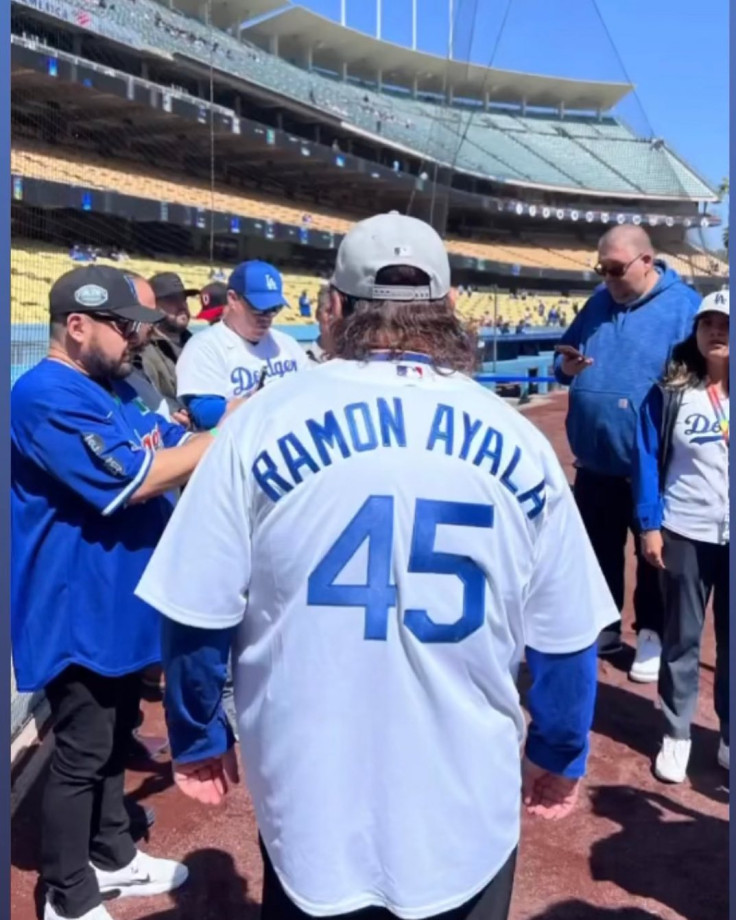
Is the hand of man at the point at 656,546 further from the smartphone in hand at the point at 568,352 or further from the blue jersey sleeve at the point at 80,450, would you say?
the blue jersey sleeve at the point at 80,450

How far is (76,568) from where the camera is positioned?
2330 mm

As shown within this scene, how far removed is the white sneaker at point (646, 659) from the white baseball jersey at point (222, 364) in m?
2.00

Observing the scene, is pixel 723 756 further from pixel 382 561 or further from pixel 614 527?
pixel 382 561

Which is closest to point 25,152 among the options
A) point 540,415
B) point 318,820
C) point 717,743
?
point 540,415

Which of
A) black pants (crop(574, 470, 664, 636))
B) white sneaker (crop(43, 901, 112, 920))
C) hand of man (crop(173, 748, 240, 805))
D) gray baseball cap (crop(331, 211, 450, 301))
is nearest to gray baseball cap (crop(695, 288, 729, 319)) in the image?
black pants (crop(574, 470, 664, 636))

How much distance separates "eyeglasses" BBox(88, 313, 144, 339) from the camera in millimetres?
2373

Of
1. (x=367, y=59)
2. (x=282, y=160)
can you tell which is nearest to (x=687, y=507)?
(x=282, y=160)

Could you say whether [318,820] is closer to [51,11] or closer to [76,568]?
[76,568]

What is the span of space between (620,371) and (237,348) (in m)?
1.57

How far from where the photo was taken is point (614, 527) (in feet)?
14.1

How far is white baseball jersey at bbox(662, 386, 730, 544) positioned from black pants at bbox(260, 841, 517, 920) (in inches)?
74.6

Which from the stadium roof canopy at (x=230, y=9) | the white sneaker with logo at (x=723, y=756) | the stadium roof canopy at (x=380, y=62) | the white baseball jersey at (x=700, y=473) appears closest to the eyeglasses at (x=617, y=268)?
the white baseball jersey at (x=700, y=473)

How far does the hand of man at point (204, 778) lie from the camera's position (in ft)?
5.24

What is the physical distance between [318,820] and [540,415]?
A: 12.2 meters
